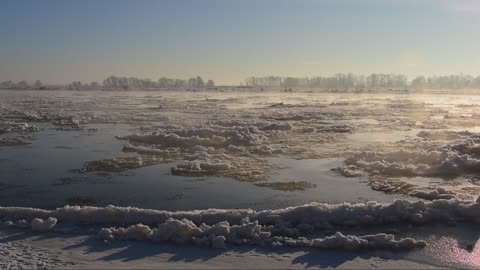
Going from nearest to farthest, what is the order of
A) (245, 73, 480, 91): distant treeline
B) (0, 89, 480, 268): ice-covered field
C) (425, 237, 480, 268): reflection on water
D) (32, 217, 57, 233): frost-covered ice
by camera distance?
(425, 237, 480, 268): reflection on water < (0, 89, 480, 268): ice-covered field < (32, 217, 57, 233): frost-covered ice < (245, 73, 480, 91): distant treeline

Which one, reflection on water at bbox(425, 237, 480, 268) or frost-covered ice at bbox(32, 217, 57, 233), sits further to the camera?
frost-covered ice at bbox(32, 217, 57, 233)

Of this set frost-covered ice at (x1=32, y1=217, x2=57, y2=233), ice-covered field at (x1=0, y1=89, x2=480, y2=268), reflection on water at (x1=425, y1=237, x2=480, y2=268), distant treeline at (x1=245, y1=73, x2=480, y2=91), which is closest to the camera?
reflection on water at (x1=425, y1=237, x2=480, y2=268)

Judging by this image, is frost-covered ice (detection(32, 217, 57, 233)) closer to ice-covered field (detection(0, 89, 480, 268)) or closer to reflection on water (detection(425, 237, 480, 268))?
ice-covered field (detection(0, 89, 480, 268))

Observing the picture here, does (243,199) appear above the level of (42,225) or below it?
below

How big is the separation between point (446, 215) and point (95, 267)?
16.9 feet

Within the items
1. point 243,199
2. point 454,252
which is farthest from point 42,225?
point 454,252

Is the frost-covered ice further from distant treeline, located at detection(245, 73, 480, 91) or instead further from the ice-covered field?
distant treeline, located at detection(245, 73, 480, 91)

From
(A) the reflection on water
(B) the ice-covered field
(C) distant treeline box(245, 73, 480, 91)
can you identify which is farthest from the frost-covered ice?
(C) distant treeline box(245, 73, 480, 91)

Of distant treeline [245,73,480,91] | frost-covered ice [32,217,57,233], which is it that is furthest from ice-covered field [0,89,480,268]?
distant treeline [245,73,480,91]

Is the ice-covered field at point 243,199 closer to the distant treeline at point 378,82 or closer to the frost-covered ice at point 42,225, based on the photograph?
the frost-covered ice at point 42,225

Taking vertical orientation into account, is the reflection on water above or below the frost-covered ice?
below

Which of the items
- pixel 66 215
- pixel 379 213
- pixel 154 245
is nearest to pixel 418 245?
pixel 379 213

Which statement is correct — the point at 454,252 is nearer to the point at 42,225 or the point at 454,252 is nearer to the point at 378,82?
the point at 42,225

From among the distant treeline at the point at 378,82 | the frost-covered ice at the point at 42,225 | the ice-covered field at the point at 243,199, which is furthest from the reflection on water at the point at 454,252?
the distant treeline at the point at 378,82
